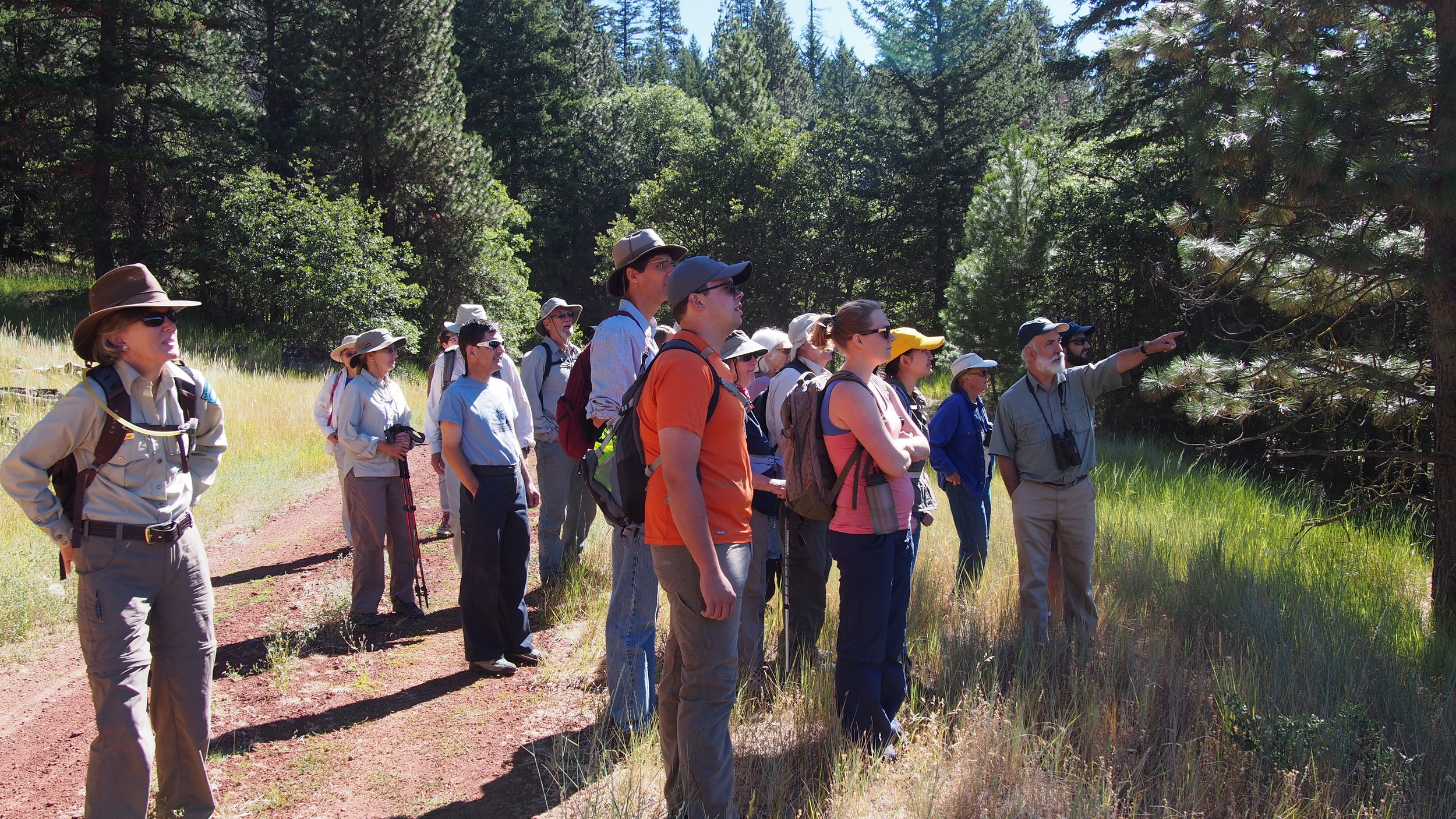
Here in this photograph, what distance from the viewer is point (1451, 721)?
443 centimetres

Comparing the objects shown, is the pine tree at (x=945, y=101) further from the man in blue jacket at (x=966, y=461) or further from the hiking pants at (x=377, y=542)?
the hiking pants at (x=377, y=542)

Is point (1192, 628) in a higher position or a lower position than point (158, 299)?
lower

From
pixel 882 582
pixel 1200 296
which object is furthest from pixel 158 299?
pixel 1200 296

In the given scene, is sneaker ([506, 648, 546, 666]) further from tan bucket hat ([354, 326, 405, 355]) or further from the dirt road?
tan bucket hat ([354, 326, 405, 355])

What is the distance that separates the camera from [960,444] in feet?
20.4

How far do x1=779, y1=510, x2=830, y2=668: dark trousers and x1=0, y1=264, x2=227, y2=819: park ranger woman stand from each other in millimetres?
2618

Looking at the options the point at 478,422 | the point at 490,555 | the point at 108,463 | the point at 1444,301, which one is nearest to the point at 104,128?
the point at 478,422

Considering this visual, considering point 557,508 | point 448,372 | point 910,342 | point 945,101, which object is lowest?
point 557,508

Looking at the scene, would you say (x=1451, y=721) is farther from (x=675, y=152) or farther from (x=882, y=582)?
(x=675, y=152)

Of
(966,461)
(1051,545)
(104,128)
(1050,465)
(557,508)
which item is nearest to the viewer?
(1050,465)

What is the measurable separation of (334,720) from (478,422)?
1.63 metres

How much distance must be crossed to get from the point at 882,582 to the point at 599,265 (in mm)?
38929

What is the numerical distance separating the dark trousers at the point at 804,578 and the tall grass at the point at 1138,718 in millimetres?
391

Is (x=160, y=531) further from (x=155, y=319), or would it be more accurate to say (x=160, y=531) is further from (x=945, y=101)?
(x=945, y=101)
